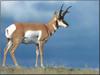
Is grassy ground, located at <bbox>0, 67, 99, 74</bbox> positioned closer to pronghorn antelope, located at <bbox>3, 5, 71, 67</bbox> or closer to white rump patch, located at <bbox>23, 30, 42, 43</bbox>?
pronghorn antelope, located at <bbox>3, 5, 71, 67</bbox>

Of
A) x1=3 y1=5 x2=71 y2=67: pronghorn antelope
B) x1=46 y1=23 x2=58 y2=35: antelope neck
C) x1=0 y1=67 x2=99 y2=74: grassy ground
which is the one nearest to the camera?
x1=0 y1=67 x2=99 y2=74: grassy ground

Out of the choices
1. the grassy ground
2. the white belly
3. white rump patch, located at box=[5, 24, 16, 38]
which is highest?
white rump patch, located at box=[5, 24, 16, 38]

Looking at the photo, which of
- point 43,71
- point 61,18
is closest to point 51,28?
point 61,18

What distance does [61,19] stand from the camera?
76.6 feet

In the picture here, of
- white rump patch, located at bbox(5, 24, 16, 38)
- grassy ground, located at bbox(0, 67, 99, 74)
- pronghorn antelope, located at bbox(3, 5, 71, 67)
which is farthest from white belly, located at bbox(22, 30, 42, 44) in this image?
grassy ground, located at bbox(0, 67, 99, 74)

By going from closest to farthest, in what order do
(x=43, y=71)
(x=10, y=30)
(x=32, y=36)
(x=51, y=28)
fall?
(x=43, y=71), (x=10, y=30), (x=32, y=36), (x=51, y=28)

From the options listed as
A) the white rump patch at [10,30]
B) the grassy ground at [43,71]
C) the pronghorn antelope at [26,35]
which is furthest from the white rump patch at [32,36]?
the grassy ground at [43,71]

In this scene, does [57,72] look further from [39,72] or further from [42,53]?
[42,53]

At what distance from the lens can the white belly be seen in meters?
21.8

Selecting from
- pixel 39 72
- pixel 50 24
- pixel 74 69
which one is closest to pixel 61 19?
pixel 50 24

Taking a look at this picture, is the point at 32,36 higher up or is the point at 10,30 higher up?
the point at 10,30

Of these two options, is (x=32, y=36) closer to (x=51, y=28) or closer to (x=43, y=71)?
(x=51, y=28)

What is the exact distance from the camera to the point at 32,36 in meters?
21.9

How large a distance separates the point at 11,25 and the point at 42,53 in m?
2.21
